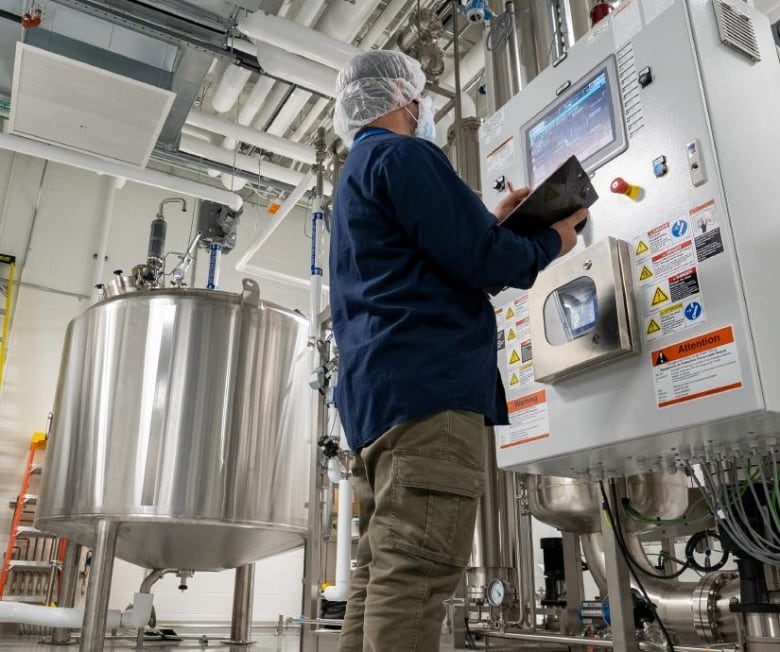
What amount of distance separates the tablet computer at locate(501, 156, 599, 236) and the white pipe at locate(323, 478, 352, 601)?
222cm

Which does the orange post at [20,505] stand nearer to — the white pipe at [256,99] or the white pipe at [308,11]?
the white pipe at [256,99]

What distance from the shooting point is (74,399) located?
299cm

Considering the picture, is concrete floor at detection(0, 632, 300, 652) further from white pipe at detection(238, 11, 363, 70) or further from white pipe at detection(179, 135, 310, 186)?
white pipe at detection(179, 135, 310, 186)

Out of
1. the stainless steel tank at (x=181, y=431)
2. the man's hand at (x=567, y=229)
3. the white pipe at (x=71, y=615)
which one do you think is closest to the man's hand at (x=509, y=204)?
the man's hand at (x=567, y=229)

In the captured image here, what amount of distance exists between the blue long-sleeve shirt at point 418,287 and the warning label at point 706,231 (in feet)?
0.94

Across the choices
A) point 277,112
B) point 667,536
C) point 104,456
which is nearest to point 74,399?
point 104,456

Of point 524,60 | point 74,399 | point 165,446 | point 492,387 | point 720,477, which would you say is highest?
point 524,60

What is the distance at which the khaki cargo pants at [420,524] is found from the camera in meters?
1.03

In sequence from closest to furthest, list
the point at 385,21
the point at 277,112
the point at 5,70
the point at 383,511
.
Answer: the point at 383,511, the point at 5,70, the point at 385,21, the point at 277,112

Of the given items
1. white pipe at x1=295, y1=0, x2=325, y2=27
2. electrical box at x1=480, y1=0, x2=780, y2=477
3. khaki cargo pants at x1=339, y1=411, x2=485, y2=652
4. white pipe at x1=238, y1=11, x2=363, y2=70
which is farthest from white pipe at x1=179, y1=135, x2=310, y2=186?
khaki cargo pants at x1=339, y1=411, x2=485, y2=652

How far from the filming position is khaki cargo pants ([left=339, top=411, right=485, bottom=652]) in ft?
3.39

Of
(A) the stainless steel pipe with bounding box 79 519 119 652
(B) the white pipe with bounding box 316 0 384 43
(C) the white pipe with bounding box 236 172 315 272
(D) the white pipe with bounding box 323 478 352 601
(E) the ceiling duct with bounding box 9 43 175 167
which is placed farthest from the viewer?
(C) the white pipe with bounding box 236 172 315 272

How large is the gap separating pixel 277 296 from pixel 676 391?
5.96m

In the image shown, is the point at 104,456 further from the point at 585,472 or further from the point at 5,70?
the point at 5,70
